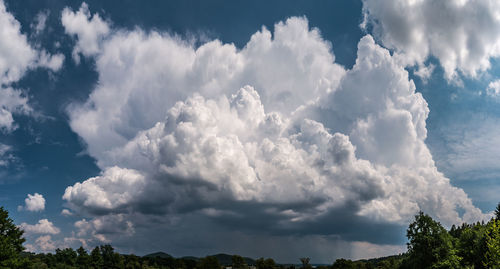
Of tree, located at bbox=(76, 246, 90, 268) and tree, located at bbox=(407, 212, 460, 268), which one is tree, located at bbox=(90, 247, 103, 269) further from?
tree, located at bbox=(407, 212, 460, 268)

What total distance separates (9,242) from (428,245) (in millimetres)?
88049

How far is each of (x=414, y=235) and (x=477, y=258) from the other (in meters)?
12.2

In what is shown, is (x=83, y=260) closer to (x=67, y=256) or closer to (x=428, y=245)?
(x=67, y=256)

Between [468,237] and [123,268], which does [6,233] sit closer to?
[468,237]

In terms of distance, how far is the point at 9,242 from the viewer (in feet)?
230

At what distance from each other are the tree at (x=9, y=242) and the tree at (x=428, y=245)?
84.2 metres

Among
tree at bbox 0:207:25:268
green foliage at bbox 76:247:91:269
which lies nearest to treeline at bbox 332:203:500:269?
tree at bbox 0:207:25:268

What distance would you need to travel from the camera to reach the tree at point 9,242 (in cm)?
6756

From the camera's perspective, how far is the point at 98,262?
174 meters

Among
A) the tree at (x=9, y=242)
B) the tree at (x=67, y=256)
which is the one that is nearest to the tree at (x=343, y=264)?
the tree at (x=67, y=256)

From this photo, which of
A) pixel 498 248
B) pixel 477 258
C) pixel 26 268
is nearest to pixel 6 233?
pixel 26 268

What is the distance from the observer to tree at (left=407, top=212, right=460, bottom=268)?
63994 millimetres

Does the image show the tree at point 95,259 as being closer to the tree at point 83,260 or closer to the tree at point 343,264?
the tree at point 83,260

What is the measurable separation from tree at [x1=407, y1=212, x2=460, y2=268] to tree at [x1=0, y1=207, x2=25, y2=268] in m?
84.2
